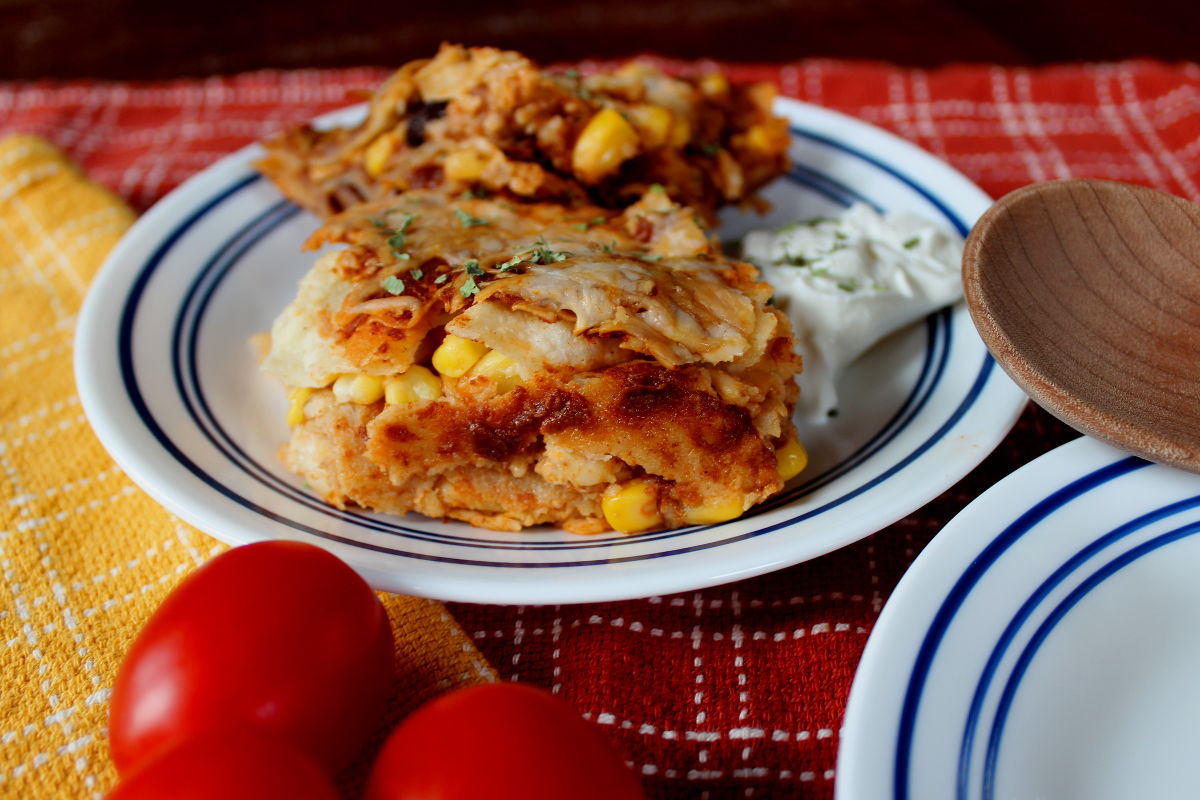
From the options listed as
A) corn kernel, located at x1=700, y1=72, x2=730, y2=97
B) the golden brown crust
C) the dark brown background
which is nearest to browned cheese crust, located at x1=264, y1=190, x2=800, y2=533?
the golden brown crust

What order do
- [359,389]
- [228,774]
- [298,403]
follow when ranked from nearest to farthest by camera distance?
[228,774] < [359,389] < [298,403]

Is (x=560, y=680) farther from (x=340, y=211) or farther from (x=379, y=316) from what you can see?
(x=340, y=211)

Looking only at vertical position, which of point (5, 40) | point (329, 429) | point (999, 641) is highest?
point (999, 641)

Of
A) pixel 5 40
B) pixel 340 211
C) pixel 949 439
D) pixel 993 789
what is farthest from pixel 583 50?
pixel 993 789

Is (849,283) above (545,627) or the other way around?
above

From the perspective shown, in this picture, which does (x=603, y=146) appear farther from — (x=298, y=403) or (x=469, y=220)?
(x=298, y=403)

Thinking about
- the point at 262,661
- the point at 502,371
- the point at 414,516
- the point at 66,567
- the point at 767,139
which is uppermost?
the point at 767,139

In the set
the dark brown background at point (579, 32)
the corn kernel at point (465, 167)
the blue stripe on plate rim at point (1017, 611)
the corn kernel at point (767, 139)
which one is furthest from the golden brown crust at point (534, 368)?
the dark brown background at point (579, 32)

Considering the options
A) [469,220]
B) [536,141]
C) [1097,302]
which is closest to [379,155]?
[536,141]
